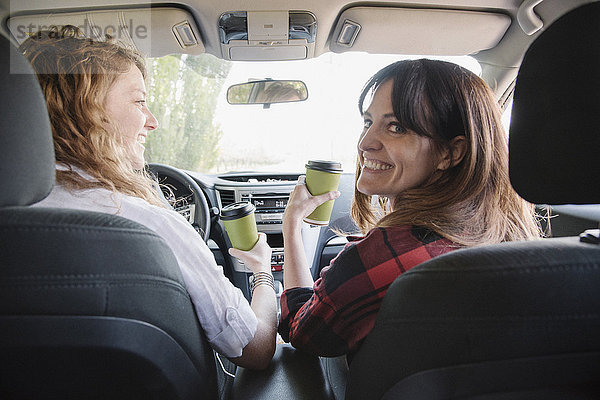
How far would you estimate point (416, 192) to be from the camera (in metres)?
1.47

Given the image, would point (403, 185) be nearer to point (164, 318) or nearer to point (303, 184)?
point (303, 184)

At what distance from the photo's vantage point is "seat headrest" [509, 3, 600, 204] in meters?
0.81

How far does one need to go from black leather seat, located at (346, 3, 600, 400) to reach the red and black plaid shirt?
294mm

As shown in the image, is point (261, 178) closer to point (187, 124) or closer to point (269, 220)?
point (269, 220)

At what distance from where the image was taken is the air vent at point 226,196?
345 cm

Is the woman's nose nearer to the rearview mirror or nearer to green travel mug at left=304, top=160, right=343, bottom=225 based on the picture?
green travel mug at left=304, top=160, right=343, bottom=225

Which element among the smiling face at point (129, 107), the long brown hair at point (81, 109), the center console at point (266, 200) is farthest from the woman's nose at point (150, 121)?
the center console at point (266, 200)

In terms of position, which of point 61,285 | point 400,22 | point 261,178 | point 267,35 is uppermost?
point 400,22

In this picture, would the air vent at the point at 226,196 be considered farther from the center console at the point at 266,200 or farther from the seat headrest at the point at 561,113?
the seat headrest at the point at 561,113

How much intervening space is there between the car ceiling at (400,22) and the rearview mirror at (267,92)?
53cm

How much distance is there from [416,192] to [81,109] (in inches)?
44.7

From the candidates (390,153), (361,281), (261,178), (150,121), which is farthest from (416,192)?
(261,178)

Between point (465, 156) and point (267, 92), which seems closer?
point (465, 156)

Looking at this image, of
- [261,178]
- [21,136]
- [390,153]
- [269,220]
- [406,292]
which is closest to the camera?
[21,136]
